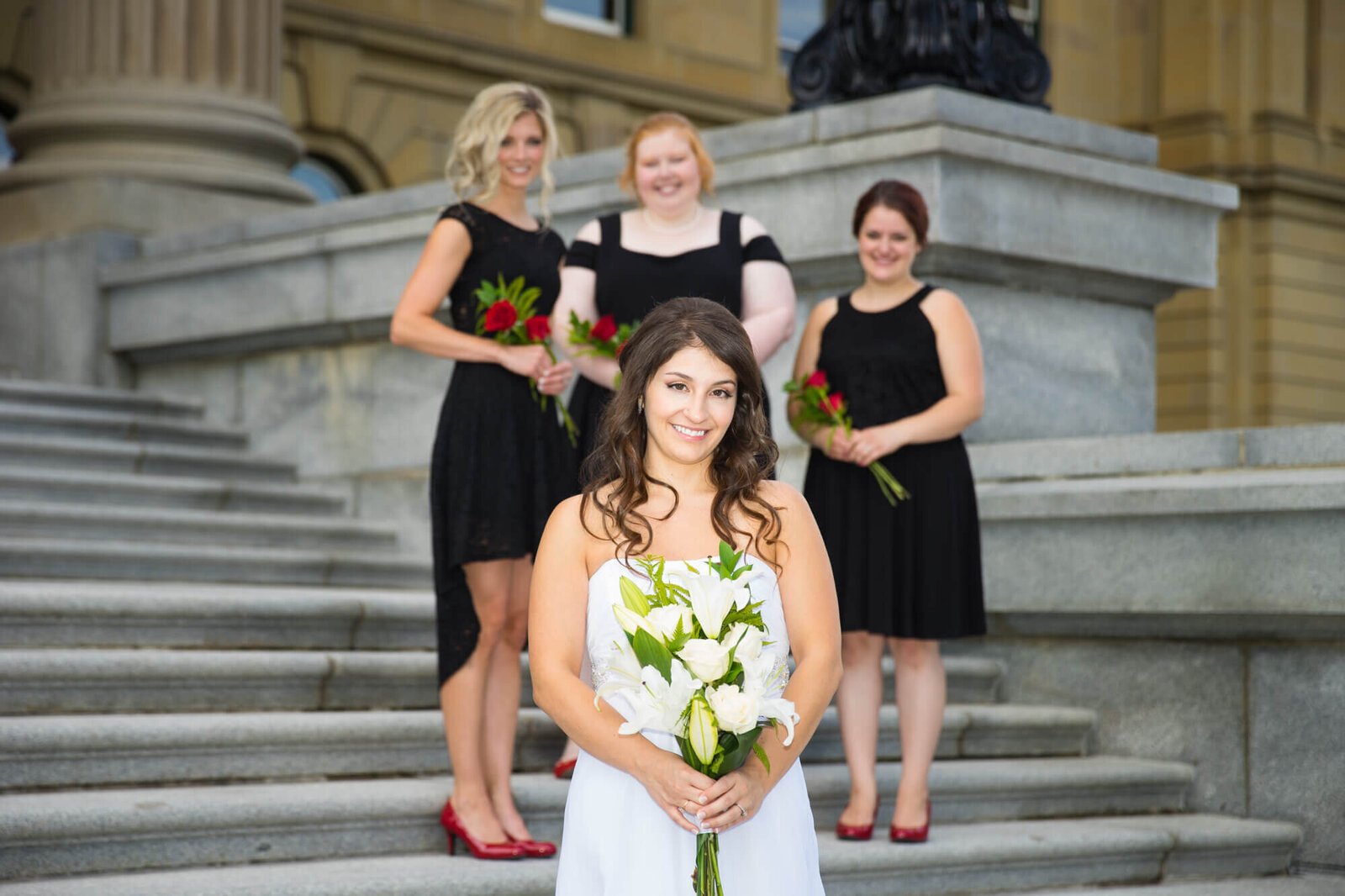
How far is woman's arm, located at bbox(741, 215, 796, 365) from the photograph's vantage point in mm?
5254

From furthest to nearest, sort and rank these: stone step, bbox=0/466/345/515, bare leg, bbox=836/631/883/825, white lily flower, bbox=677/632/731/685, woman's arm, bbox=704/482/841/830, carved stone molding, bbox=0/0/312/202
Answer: carved stone molding, bbox=0/0/312/202 → stone step, bbox=0/466/345/515 → bare leg, bbox=836/631/883/825 → woman's arm, bbox=704/482/841/830 → white lily flower, bbox=677/632/731/685

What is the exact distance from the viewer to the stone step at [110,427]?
835 centimetres

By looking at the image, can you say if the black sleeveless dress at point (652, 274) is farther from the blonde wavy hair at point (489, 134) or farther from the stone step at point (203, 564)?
the stone step at point (203, 564)

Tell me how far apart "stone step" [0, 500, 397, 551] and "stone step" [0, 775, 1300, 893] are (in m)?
2.32

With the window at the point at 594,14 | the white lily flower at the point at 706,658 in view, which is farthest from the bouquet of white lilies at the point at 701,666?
the window at the point at 594,14

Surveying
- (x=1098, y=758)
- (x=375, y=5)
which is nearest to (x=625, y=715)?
(x=1098, y=758)

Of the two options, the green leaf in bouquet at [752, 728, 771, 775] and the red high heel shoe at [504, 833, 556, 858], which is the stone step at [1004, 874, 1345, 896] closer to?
the red high heel shoe at [504, 833, 556, 858]

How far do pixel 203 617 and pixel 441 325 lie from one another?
5.57ft

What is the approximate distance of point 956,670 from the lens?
664cm

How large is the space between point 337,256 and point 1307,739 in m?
5.34

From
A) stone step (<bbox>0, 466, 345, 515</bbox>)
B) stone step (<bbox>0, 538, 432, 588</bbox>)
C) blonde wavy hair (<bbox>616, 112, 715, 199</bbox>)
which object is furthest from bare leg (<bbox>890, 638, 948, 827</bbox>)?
stone step (<bbox>0, 466, 345, 515</bbox>)

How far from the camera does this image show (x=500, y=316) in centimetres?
495

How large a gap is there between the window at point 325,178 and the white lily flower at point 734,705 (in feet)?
51.7

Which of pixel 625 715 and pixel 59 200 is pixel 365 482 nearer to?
pixel 59 200
